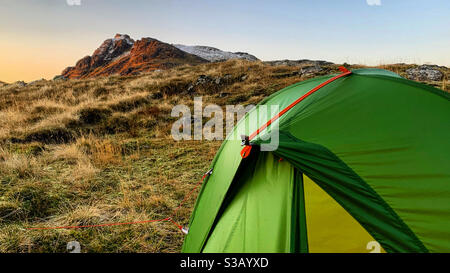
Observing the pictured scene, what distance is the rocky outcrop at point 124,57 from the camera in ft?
232

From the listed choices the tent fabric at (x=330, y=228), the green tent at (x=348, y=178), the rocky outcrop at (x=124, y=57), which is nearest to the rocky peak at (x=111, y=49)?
the rocky outcrop at (x=124, y=57)

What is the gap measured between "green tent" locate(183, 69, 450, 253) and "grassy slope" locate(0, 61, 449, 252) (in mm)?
1781

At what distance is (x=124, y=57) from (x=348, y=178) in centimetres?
9255

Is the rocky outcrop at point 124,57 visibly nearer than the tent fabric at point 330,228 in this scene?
No

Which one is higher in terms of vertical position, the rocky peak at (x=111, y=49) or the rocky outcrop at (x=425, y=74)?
the rocky peak at (x=111, y=49)

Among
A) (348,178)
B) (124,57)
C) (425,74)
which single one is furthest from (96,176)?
(124,57)

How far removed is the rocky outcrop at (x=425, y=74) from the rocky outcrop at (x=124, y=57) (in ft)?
182

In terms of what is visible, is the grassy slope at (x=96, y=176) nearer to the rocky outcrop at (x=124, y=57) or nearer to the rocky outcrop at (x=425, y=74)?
the rocky outcrop at (x=425, y=74)

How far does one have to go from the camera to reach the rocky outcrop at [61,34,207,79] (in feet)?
232

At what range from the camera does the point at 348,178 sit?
1909mm

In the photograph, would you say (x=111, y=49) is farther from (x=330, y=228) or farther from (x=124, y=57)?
(x=330, y=228)

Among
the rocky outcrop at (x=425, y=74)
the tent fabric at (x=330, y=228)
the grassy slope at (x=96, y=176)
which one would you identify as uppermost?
the rocky outcrop at (x=425, y=74)

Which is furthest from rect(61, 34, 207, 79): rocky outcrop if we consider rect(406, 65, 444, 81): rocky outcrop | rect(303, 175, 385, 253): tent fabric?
rect(303, 175, 385, 253): tent fabric
